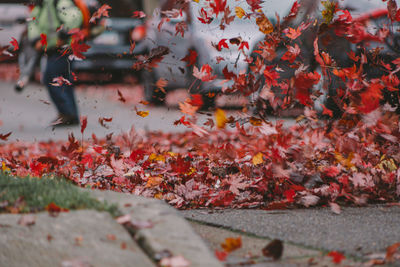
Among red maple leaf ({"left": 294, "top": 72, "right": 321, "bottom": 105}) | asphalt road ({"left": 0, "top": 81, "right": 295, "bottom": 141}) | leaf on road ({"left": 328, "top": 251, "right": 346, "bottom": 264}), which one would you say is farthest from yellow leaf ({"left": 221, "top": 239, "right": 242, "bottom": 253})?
asphalt road ({"left": 0, "top": 81, "right": 295, "bottom": 141})

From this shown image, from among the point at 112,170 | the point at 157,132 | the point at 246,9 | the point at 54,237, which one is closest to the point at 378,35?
the point at 246,9

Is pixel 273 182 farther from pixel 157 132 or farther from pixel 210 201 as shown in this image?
pixel 157 132

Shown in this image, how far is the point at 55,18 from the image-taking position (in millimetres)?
4531

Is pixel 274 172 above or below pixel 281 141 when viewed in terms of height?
below

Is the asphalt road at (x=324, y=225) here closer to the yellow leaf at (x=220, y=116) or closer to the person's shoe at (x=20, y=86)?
the yellow leaf at (x=220, y=116)

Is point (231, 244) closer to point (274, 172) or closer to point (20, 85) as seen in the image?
point (274, 172)

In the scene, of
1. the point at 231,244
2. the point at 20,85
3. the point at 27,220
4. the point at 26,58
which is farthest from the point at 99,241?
the point at 26,58

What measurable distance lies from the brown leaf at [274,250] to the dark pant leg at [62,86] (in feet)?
6.54

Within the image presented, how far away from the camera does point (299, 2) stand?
10.3ft

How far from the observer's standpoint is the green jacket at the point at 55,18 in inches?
159

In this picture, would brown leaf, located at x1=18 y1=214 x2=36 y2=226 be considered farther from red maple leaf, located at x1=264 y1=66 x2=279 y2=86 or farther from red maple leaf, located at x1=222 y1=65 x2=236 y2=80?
red maple leaf, located at x1=264 y1=66 x2=279 y2=86

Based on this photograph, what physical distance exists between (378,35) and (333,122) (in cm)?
57

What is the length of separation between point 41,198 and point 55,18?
2.86 meters

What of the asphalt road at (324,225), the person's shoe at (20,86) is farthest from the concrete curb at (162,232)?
the person's shoe at (20,86)
